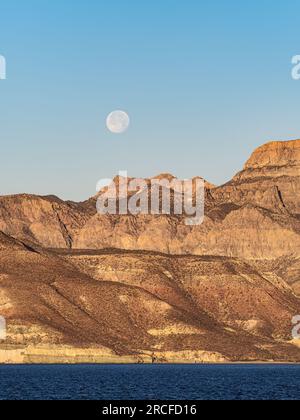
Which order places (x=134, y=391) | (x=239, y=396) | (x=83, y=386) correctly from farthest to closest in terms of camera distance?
1. (x=83, y=386)
2. (x=134, y=391)
3. (x=239, y=396)

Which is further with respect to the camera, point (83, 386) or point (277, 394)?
point (83, 386)

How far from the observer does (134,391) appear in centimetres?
17812

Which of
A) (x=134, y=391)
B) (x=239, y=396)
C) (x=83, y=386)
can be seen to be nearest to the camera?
(x=239, y=396)

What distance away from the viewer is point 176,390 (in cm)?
18162
